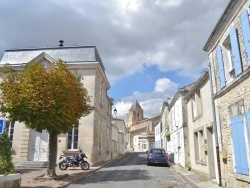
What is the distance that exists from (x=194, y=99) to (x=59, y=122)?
7.72 m

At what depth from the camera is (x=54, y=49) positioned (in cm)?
2309

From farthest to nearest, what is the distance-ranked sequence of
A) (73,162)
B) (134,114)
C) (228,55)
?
(134,114) < (73,162) < (228,55)

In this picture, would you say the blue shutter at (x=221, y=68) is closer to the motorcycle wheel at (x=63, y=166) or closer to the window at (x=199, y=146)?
the window at (x=199, y=146)

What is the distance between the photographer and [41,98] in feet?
38.0

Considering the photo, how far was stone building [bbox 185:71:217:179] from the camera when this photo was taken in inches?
462

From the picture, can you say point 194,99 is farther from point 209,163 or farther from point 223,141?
point 223,141

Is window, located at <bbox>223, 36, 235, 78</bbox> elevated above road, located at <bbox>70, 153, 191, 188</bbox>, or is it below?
above

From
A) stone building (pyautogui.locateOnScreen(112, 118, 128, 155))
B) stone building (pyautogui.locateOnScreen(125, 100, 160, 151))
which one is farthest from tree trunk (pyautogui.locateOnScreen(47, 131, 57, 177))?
stone building (pyautogui.locateOnScreen(125, 100, 160, 151))

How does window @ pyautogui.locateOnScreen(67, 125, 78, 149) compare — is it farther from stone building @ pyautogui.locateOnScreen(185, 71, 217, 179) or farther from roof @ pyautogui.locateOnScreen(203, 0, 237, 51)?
roof @ pyautogui.locateOnScreen(203, 0, 237, 51)

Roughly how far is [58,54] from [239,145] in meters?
18.2

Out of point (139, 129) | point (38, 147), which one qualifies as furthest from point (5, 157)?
point (139, 129)

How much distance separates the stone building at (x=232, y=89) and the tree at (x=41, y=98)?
21.9ft

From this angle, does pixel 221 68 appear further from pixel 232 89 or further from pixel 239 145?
pixel 239 145

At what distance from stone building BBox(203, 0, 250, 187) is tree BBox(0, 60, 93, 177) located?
668 cm
